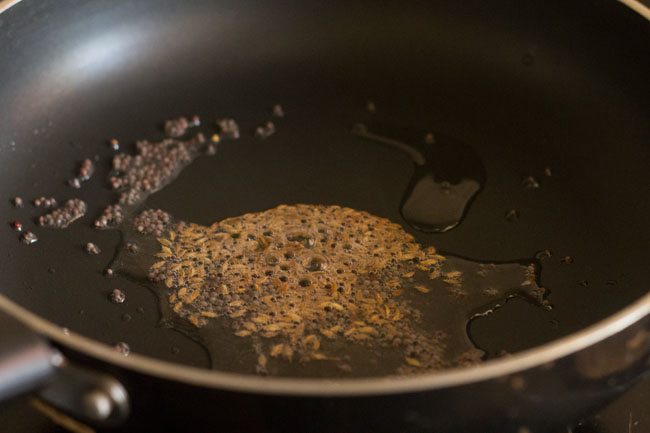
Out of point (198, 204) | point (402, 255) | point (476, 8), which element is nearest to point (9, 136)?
point (198, 204)

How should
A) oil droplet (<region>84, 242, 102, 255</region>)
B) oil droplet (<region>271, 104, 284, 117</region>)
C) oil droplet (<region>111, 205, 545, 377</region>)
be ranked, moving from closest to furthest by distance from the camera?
oil droplet (<region>111, 205, 545, 377</region>) → oil droplet (<region>84, 242, 102, 255</region>) → oil droplet (<region>271, 104, 284, 117</region>)

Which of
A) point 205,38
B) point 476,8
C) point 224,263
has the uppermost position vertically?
point 476,8

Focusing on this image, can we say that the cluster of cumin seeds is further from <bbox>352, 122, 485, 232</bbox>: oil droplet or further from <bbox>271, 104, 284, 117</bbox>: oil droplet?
<bbox>271, 104, 284, 117</bbox>: oil droplet

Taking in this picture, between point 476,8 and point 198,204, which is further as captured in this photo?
point 476,8

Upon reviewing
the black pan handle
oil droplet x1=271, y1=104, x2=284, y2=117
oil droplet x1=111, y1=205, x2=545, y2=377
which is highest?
oil droplet x1=271, y1=104, x2=284, y2=117

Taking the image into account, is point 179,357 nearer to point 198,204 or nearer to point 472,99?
point 198,204

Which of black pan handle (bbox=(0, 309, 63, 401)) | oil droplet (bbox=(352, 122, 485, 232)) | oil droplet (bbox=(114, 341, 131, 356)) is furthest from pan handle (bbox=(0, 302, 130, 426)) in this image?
oil droplet (bbox=(352, 122, 485, 232))

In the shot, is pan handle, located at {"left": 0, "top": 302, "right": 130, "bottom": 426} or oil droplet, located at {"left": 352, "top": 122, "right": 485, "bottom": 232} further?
oil droplet, located at {"left": 352, "top": 122, "right": 485, "bottom": 232}

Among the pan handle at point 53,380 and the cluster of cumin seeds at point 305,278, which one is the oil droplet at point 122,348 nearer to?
the cluster of cumin seeds at point 305,278
